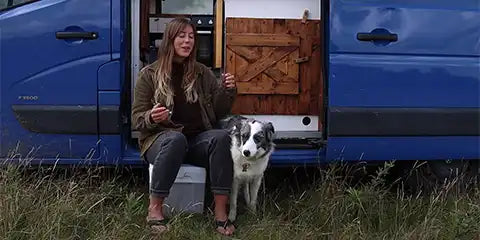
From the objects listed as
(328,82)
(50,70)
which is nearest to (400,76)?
(328,82)

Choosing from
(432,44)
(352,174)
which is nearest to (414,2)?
(432,44)

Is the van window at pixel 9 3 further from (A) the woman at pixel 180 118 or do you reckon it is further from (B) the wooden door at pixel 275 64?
(B) the wooden door at pixel 275 64

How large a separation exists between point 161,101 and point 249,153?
0.65 metres

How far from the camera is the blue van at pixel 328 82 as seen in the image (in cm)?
373

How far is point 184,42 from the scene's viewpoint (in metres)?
3.62

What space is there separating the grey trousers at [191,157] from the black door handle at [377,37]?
1157 mm

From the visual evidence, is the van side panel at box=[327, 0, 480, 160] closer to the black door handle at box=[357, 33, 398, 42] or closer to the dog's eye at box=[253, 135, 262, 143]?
the black door handle at box=[357, 33, 398, 42]

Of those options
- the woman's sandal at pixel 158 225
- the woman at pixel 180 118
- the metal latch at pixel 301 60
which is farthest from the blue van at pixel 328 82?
the woman's sandal at pixel 158 225

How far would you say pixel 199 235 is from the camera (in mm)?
3332

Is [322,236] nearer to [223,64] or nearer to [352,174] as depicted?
[352,174]

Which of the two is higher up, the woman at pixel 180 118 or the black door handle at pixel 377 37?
the black door handle at pixel 377 37

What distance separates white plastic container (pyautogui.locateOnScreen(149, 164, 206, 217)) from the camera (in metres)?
3.60

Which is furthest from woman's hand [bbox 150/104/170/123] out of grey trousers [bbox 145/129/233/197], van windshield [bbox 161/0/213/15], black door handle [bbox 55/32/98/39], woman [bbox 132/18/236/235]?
van windshield [bbox 161/0/213/15]

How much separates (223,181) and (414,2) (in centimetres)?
183
